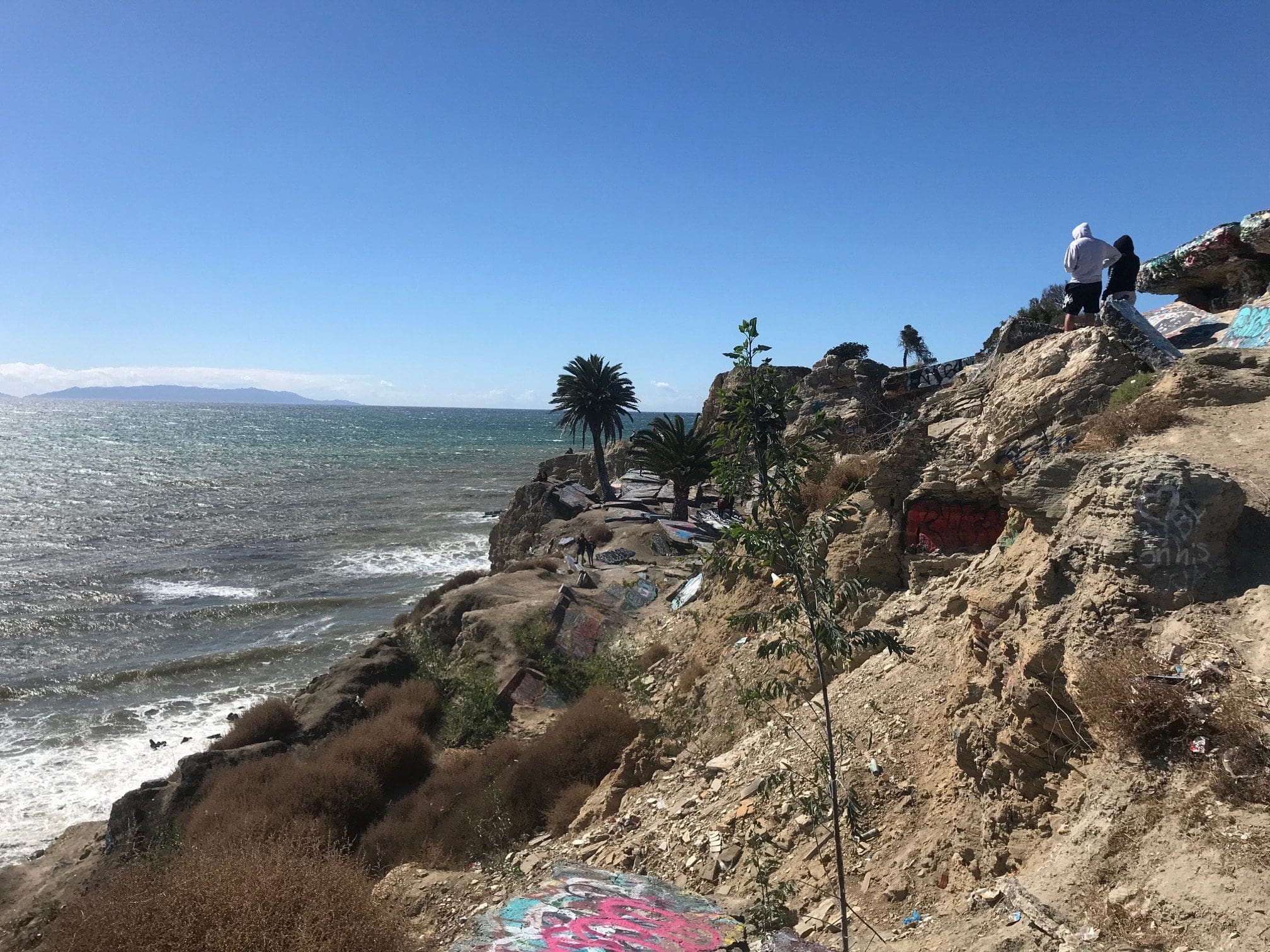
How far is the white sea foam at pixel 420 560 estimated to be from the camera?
108ft

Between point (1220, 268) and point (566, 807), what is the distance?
1504 cm

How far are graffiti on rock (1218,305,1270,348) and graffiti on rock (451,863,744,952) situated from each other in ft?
31.9

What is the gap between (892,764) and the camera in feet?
21.1

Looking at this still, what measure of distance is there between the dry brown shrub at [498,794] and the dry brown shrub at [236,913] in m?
2.53

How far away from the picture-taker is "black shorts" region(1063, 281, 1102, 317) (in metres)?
9.95

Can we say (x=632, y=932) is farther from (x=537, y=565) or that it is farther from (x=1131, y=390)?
(x=537, y=565)

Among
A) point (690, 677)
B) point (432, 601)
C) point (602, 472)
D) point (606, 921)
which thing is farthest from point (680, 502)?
point (606, 921)

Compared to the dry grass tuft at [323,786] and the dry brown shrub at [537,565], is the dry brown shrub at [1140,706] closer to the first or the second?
the dry grass tuft at [323,786]

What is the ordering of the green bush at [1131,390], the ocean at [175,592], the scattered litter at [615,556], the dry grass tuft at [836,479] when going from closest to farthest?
the green bush at [1131,390], the dry grass tuft at [836,479], the ocean at [175,592], the scattered litter at [615,556]

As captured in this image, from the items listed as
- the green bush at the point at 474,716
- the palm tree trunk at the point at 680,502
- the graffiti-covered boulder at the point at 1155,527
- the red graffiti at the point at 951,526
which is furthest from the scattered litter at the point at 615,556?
the graffiti-covered boulder at the point at 1155,527

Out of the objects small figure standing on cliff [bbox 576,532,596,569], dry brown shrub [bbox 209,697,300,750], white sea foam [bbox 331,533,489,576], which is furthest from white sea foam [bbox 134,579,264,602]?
dry brown shrub [bbox 209,697,300,750]

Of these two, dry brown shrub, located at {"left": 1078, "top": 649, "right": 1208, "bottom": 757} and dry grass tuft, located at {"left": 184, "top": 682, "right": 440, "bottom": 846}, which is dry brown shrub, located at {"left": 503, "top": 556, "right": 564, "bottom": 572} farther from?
dry brown shrub, located at {"left": 1078, "top": 649, "right": 1208, "bottom": 757}

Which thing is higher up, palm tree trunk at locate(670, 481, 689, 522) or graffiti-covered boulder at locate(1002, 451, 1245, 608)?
graffiti-covered boulder at locate(1002, 451, 1245, 608)

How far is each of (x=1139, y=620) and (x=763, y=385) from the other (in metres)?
3.39
